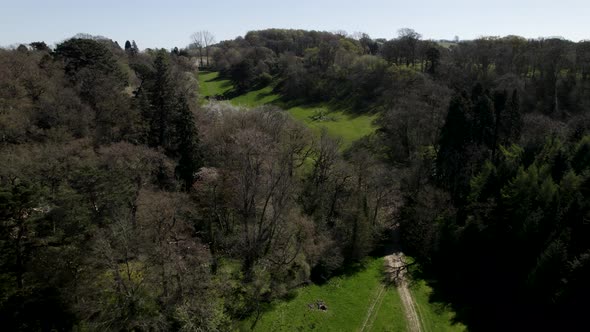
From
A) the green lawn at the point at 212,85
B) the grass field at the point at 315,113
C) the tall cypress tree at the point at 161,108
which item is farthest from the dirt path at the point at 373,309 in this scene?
the green lawn at the point at 212,85

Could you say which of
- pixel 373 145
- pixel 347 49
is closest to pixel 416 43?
pixel 347 49

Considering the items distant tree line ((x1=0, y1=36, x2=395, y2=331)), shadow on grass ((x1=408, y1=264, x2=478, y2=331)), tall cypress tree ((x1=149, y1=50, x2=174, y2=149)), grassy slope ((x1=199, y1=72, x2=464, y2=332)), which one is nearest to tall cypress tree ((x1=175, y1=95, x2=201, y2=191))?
distant tree line ((x1=0, y1=36, x2=395, y2=331))

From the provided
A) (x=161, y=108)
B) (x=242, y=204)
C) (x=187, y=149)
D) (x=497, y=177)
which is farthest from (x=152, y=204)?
(x=497, y=177)

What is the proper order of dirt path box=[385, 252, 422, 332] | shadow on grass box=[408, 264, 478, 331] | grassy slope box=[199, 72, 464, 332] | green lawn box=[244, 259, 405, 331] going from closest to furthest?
green lawn box=[244, 259, 405, 331] → grassy slope box=[199, 72, 464, 332] → dirt path box=[385, 252, 422, 332] → shadow on grass box=[408, 264, 478, 331]

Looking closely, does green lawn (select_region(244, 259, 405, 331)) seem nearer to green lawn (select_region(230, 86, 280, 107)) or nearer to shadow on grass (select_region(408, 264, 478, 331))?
shadow on grass (select_region(408, 264, 478, 331))

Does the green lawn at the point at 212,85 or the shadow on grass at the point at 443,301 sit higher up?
the green lawn at the point at 212,85

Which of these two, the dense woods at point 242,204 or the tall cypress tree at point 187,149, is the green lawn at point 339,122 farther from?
the tall cypress tree at point 187,149

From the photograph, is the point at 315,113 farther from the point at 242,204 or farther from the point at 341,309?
the point at 341,309
